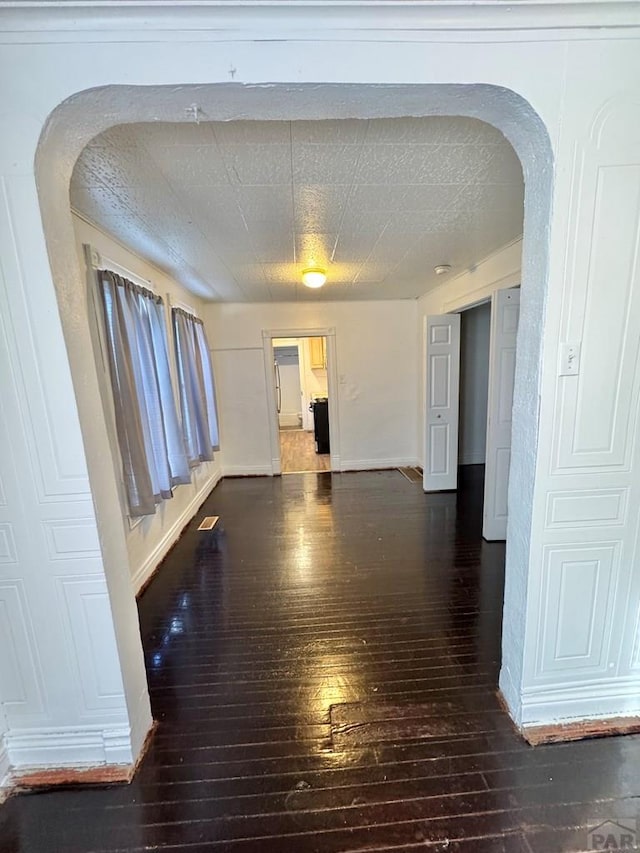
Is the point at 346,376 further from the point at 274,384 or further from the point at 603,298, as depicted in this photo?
the point at 603,298

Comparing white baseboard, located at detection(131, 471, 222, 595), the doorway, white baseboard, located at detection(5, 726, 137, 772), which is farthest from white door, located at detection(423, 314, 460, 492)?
white baseboard, located at detection(5, 726, 137, 772)

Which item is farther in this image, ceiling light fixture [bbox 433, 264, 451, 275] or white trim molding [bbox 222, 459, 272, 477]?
white trim molding [bbox 222, 459, 272, 477]

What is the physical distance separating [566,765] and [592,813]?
0.15 metres

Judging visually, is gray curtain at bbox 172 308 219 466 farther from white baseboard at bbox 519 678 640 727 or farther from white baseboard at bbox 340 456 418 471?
white baseboard at bbox 519 678 640 727

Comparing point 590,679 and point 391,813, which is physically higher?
point 590,679

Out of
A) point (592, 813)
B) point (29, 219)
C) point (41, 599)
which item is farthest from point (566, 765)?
point (29, 219)

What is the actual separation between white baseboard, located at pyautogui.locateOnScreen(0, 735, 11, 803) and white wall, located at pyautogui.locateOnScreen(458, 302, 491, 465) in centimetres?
503

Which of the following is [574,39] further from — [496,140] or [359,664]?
[359,664]

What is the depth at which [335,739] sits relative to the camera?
57.7 inches

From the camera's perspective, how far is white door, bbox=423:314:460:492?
418 centimetres

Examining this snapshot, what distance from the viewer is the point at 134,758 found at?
4.58 ft

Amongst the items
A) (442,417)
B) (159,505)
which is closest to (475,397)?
(442,417)

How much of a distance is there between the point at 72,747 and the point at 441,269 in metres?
4.01

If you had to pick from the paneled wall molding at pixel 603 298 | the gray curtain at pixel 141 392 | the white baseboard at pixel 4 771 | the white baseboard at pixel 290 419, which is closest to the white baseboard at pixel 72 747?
the white baseboard at pixel 4 771
